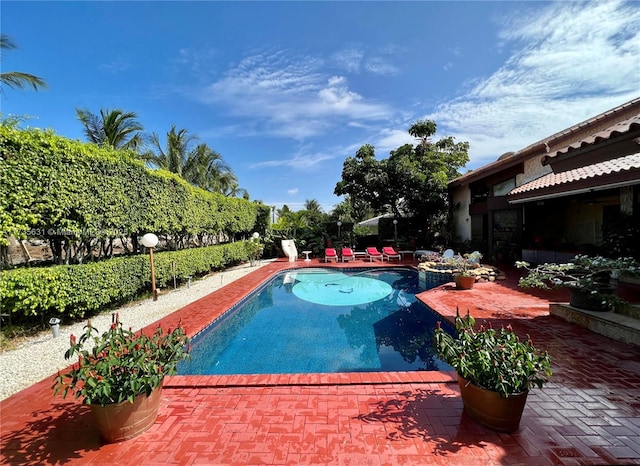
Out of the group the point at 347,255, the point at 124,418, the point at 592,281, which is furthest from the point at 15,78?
the point at 592,281

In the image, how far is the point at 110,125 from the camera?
18.4 meters

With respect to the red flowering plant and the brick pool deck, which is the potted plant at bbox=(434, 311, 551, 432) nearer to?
the brick pool deck

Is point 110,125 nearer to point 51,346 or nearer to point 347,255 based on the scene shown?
point 51,346

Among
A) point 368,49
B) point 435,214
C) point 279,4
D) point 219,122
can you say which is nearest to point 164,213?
point 279,4

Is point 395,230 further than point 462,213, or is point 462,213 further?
point 395,230

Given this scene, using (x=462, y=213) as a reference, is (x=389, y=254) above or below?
below

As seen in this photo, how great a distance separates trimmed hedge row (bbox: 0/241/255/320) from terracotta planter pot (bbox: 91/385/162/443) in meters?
4.85

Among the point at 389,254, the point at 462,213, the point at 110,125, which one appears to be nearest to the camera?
the point at 389,254

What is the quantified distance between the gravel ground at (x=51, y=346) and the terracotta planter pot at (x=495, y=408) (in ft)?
20.9

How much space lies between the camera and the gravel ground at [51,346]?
4.38 meters

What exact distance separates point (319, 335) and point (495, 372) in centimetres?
479

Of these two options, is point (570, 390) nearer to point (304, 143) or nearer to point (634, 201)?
point (634, 201)

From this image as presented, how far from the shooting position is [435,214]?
1998 centimetres

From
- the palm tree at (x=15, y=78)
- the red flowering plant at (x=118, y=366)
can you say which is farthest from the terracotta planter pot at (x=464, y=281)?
the palm tree at (x=15, y=78)
